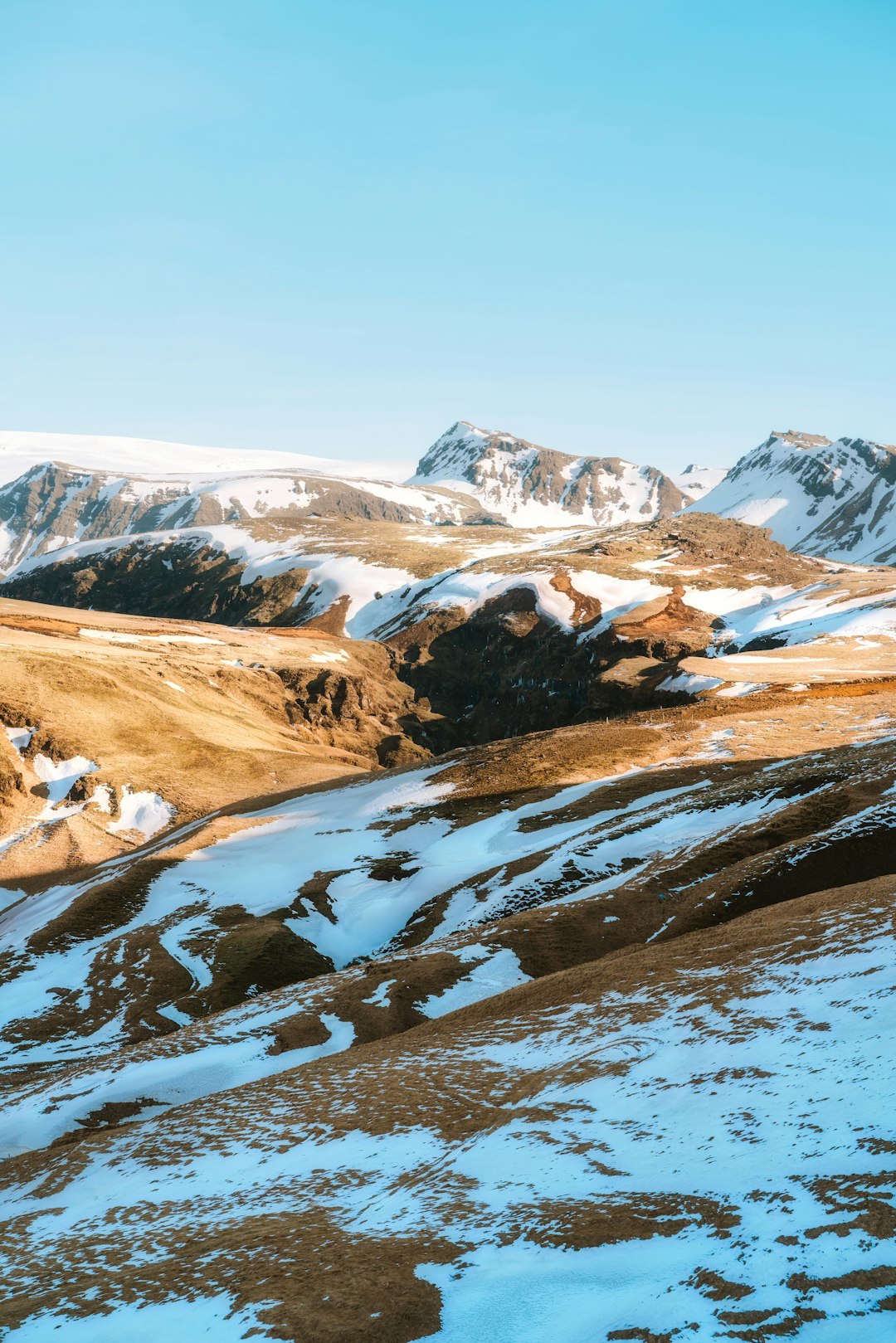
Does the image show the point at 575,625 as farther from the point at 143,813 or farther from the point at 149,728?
the point at 143,813

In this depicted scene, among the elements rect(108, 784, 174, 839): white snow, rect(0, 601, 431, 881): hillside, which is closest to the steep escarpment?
rect(0, 601, 431, 881): hillside

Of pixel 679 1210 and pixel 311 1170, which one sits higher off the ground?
pixel 679 1210

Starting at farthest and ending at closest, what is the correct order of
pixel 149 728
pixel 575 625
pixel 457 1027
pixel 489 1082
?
1. pixel 575 625
2. pixel 149 728
3. pixel 457 1027
4. pixel 489 1082

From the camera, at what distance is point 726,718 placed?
76062 millimetres

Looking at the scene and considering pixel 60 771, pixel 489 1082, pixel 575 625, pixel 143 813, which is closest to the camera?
pixel 489 1082

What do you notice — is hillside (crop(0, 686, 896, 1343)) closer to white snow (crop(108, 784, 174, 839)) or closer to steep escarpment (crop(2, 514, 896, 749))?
white snow (crop(108, 784, 174, 839))

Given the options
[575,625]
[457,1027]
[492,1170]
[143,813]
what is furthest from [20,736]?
[575,625]

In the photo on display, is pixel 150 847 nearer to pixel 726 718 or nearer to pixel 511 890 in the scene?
pixel 511 890

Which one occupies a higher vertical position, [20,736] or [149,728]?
[20,736]

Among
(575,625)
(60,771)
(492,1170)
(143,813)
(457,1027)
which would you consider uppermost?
(575,625)

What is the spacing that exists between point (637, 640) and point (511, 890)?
103 metres

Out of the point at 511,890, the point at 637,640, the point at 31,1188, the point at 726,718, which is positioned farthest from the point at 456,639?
the point at 31,1188

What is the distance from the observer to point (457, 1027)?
30.8 m

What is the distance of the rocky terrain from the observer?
1425cm
